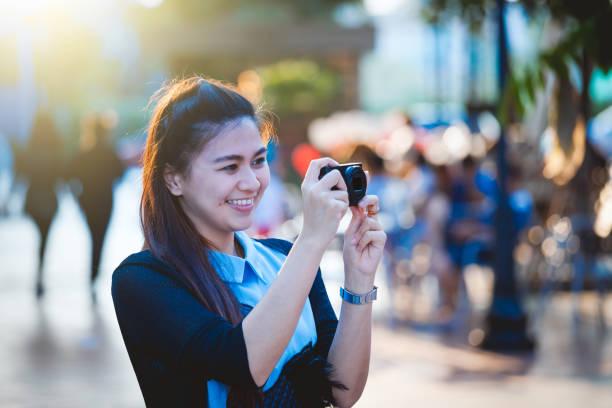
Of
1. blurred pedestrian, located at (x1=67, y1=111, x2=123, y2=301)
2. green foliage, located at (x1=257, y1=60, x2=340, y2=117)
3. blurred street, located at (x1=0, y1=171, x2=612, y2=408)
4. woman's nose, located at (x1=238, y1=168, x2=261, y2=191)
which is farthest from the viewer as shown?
green foliage, located at (x1=257, y1=60, x2=340, y2=117)

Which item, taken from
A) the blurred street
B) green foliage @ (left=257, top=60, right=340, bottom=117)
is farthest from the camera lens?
green foliage @ (left=257, top=60, right=340, bottom=117)

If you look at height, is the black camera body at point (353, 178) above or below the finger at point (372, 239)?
above

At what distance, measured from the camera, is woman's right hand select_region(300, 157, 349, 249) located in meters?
1.86

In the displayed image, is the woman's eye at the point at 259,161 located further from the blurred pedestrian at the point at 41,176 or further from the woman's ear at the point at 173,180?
the blurred pedestrian at the point at 41,176

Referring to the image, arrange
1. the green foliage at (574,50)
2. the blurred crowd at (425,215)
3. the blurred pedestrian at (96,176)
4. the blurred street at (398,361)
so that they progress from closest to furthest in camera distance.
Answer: the green foliage at (574,50) < the blurred street at (398,361) < the blurred crowd at (425,215) < the blurred pedestrian at (96,176)

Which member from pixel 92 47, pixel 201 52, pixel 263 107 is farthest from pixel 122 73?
pixel 263 107

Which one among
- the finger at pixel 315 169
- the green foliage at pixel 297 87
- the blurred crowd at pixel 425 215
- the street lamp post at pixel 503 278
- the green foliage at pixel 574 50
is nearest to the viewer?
the finger at pixel 315 169

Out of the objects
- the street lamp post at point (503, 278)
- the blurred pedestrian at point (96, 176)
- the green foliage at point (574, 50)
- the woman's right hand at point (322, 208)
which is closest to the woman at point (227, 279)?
the woman's right hand at point (322, 208)

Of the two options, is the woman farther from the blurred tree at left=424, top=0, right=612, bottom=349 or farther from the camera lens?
the blurred tree at left=424, top=0, right=612, bottom=349

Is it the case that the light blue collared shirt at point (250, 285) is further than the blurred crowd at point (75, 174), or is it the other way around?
the blurred crowd at point (75, 174)

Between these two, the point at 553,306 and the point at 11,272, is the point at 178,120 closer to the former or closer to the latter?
the point at 553,306

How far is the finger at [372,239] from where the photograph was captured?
216cm

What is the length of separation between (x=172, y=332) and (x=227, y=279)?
28 centimetres

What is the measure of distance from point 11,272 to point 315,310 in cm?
1037
